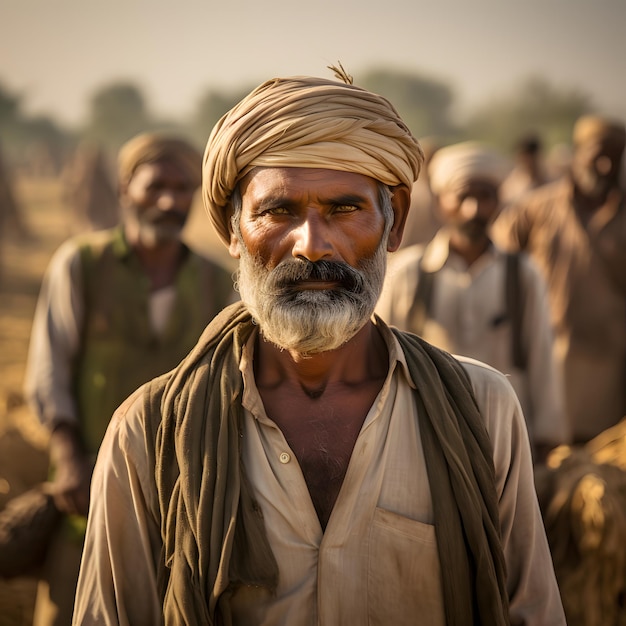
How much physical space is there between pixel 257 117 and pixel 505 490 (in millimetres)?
1146

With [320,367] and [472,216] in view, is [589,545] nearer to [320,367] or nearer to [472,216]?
[320,367]

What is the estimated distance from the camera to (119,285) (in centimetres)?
430

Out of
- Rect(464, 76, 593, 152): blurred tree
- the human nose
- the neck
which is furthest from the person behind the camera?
Rect(464, 76, 593, 152): blurred tree

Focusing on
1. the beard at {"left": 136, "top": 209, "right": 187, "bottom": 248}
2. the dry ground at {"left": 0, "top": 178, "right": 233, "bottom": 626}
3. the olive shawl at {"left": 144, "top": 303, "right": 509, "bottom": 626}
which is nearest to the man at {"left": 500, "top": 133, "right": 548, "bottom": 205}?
the dry ground at {"left": 0, "top": 178, "right": 233, "bottom": 626}

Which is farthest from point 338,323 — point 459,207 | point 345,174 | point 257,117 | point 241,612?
point 459,207

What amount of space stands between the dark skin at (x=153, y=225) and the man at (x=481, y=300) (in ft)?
3.61

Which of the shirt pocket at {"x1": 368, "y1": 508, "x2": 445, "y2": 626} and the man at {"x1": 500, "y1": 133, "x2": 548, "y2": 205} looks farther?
the man at {"x1": 500, "y1": 133, "x2": 548, "y2": 205}

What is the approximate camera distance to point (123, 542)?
2252 millimetres

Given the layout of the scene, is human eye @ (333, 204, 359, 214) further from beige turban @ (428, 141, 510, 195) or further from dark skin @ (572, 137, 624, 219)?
dark skin @ (572, 137, 624, 219)

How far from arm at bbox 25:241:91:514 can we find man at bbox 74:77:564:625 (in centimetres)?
179

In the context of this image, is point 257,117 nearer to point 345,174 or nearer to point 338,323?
point 345,174

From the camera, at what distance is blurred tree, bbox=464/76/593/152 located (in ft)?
112

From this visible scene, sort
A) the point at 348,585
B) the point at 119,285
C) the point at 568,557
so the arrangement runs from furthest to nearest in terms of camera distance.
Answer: the point at 119,285
the point at 568,557
the point at 348,585

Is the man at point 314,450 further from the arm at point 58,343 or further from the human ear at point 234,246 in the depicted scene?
the arm at point 58,343
